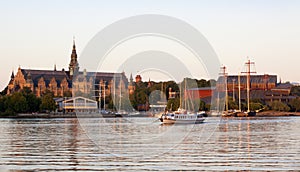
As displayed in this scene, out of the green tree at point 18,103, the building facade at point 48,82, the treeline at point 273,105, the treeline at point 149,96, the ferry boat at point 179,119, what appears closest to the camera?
the ferry boat at point 179,119

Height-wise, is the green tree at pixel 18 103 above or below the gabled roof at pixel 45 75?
below

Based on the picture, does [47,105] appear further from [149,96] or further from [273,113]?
[273,113]

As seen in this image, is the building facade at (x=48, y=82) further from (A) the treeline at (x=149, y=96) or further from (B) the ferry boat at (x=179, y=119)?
Result: (B) the ferry boat at (x=179, y=119)

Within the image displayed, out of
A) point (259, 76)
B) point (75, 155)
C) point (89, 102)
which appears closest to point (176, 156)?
point (75, 155)

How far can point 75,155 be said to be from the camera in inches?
1186

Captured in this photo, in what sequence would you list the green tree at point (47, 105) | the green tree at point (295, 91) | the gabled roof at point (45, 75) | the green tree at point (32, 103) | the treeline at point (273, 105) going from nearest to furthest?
the green tree at point (32, 103) → the green tree at point (47, 105) → the treeline at point (273, 105) → the green tree at point (295, 91) → the gabled roof at point (45, 75)

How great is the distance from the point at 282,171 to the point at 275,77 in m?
161

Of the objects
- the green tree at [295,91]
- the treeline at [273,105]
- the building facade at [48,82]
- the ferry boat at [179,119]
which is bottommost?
the ferry boat at [179,119]

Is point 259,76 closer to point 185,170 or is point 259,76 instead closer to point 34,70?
point 34,70

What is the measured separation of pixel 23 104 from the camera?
122 m

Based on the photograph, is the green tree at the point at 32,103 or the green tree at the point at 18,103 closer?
the green tree at the point at 18,103

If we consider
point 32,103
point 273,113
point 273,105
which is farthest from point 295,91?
point 32,103

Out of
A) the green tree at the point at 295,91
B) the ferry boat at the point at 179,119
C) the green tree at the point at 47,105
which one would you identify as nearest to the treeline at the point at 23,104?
the green tree at the point at 47,105

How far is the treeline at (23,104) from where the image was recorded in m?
122
